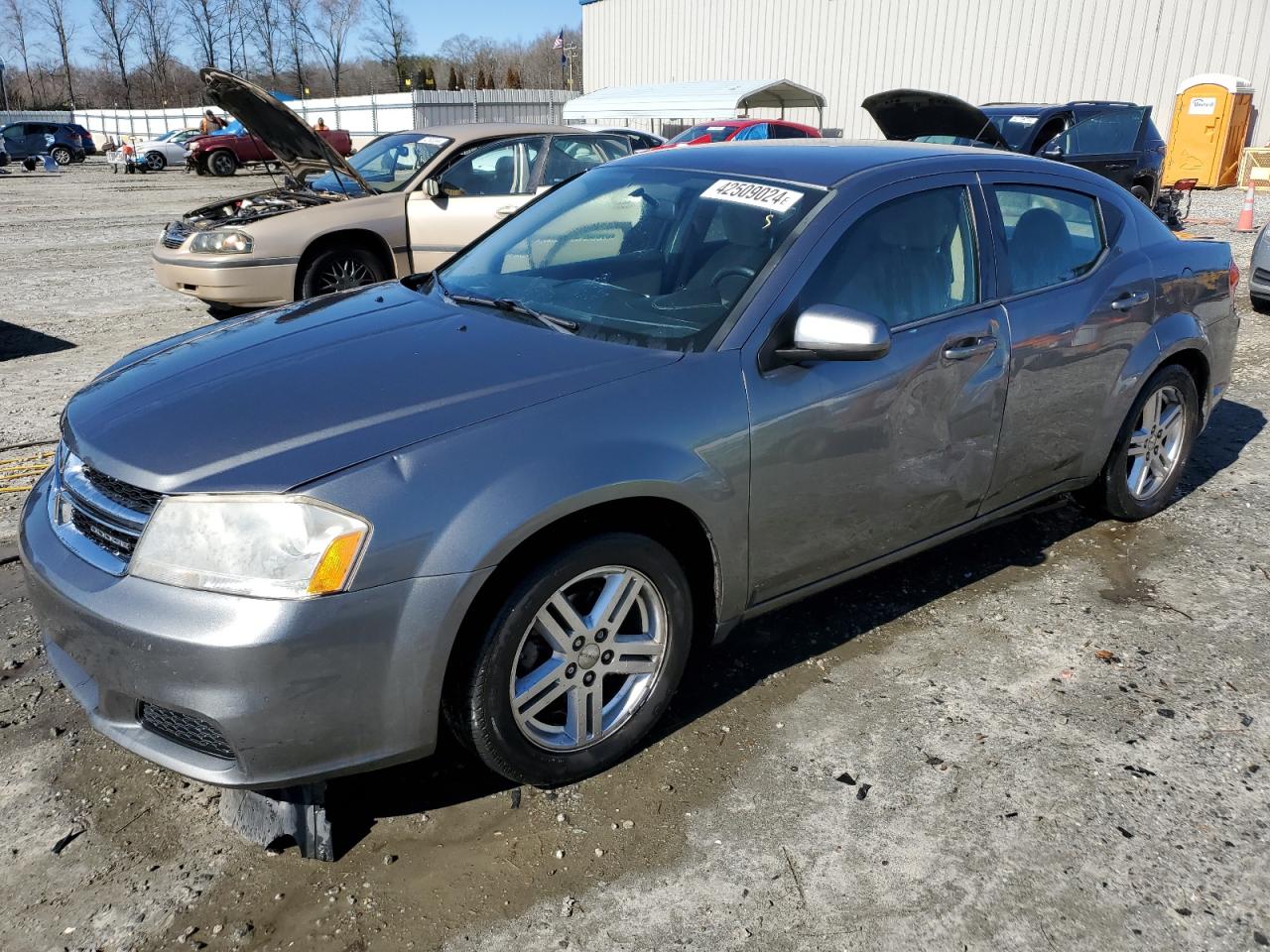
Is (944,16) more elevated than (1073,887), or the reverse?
(944,16)

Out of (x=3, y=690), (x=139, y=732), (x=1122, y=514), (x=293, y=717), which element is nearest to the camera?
(x=293, y=717)

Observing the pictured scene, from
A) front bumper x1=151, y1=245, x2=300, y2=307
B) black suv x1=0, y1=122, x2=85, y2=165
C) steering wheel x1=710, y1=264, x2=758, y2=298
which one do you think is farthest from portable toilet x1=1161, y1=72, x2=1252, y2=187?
black suv x1=0, y1=122, x2=85, y2=165

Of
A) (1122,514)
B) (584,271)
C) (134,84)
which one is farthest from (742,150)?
(134,84)

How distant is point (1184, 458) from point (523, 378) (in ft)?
11.5

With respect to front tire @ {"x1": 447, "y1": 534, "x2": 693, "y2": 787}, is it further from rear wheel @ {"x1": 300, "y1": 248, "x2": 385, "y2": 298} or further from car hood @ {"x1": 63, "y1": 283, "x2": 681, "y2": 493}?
rear wheel @ {"x1": 300, "y1": 248, "x2": 385, "y2": 298}

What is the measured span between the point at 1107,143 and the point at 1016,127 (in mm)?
1373

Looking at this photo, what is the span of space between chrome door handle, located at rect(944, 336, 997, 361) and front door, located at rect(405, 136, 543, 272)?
18.8ft

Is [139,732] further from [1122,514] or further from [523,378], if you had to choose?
[1122,514]

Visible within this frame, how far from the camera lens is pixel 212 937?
92.5 inches

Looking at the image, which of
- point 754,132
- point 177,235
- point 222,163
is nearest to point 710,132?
point 754,132

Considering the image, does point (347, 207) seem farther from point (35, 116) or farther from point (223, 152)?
point (35, 116)

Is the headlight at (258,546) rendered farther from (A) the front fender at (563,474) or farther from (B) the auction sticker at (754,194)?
(B) the auction sticker at (754,194)

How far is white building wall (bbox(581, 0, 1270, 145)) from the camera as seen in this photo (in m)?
22.7

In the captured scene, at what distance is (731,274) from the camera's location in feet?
10.5
